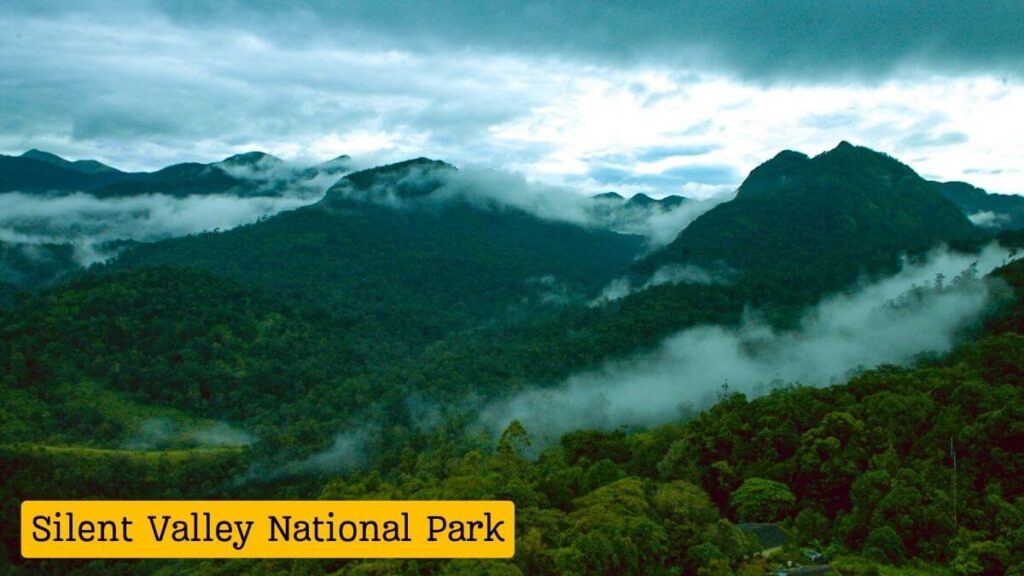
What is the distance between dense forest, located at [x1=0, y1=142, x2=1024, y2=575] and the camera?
2100 cm

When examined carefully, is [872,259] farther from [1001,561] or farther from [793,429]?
[1001,561]

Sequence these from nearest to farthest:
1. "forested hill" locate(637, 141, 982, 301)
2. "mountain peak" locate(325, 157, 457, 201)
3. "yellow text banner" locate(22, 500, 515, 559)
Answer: "yellow text banner" locate(22, 500, 515, 559) → "forested hill" locate(637, 141, 982, 301) → "mountain peak" locate(325, 157, 457, 201)

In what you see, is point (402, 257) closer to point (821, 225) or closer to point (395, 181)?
point (395, 181)

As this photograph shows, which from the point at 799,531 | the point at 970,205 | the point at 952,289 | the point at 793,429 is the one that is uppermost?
the point at 970,205

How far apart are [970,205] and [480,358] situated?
13403cm

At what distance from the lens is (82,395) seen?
65562 mm

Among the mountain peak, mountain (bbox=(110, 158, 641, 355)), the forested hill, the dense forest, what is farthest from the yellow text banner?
the mountain peak

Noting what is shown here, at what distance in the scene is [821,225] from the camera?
364 ft

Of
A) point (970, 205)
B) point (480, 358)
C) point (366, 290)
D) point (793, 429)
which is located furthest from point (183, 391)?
point (970, 205)

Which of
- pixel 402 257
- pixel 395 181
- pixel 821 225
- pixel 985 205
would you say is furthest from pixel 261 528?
pixel 985 205

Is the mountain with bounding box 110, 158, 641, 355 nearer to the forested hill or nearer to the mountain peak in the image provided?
the mountain peak

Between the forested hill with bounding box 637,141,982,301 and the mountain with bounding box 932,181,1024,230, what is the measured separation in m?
27.3

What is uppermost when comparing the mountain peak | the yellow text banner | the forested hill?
the mountain peak

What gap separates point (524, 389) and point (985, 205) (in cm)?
13886
